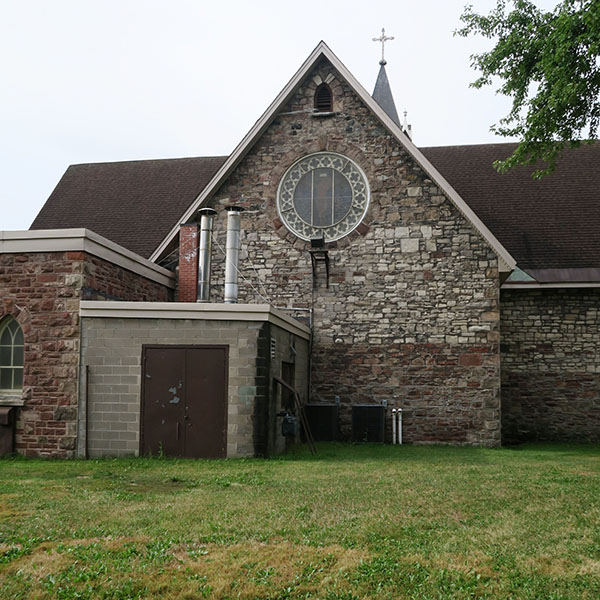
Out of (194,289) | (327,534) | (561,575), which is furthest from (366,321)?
(561,575)

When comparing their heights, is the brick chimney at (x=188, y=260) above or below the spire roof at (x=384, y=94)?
below

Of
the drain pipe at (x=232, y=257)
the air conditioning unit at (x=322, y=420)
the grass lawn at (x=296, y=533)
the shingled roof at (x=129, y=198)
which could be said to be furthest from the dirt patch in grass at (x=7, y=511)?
the shingled roof at (x=129, y=198)

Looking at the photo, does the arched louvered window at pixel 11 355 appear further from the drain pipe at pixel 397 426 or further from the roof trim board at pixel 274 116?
the drain pipe at pixel 397 426

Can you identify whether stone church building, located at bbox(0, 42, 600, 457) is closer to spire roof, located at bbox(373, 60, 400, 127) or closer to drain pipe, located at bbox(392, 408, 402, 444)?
drain pipe, located at bbox(392, 408, 402, 444)

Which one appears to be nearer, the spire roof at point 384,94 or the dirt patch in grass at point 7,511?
the dirt patch in grass at point 7,511

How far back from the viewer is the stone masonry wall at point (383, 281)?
16344 mm

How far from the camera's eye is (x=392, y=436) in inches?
650

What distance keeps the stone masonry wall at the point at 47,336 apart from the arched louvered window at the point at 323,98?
7.60m

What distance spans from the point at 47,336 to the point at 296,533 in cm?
780

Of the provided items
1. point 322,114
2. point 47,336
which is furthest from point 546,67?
point 47,336

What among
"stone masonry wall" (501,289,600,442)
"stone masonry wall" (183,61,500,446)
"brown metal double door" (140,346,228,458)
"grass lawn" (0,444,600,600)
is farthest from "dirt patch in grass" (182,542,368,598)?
"stone masonry wall" (501,289,600,442)

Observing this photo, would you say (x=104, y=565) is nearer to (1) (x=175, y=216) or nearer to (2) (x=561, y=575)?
(2) (x=561, y=575)

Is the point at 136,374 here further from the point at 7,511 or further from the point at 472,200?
the point at 472,200

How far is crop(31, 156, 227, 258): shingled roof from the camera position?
2159 cm
